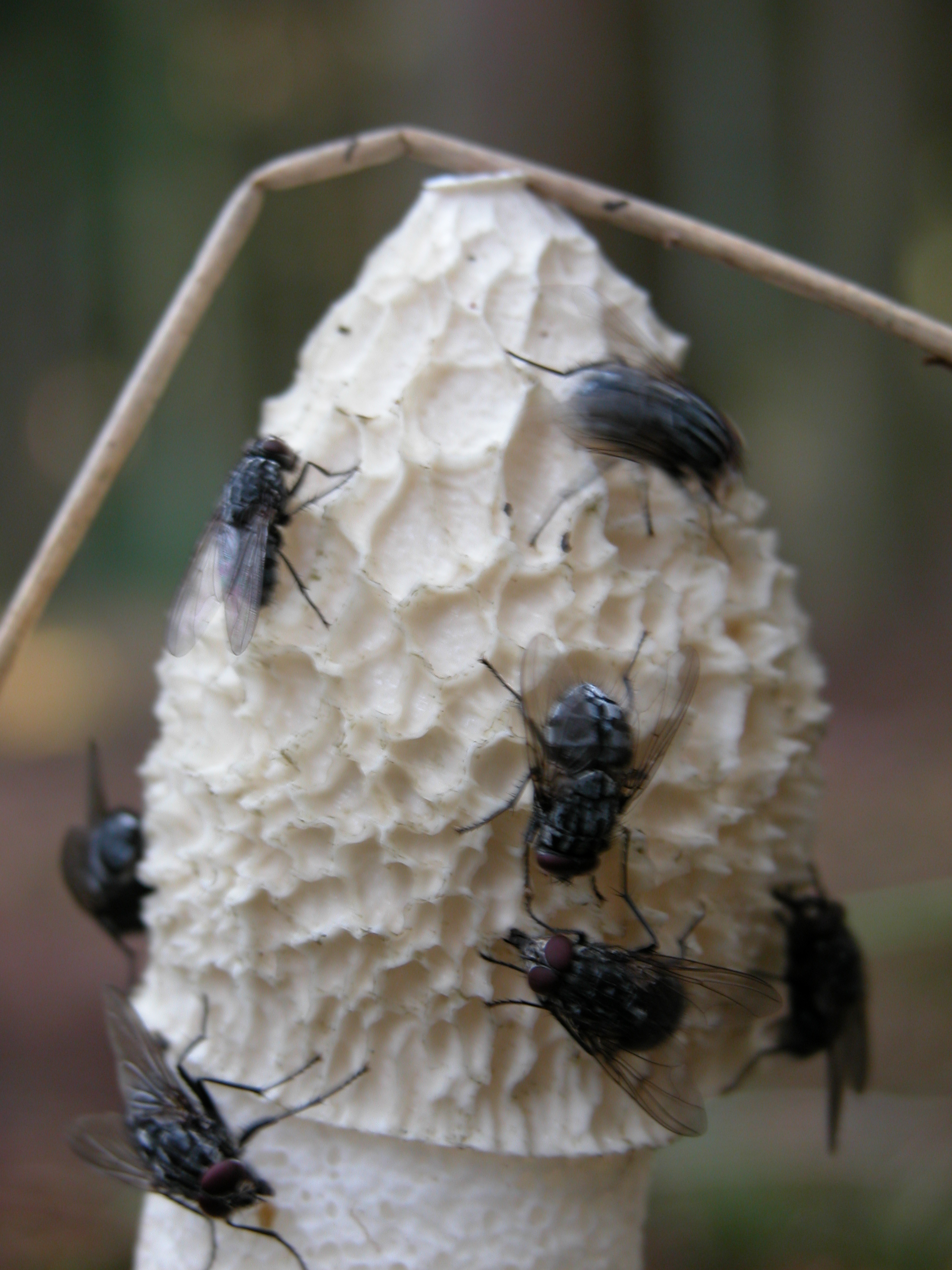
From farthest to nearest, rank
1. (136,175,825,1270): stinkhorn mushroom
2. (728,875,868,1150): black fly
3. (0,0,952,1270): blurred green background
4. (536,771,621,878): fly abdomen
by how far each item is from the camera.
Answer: (0,0,952,1270): blurred green background < (728,875,868,1150): black fly < (136,175,825,1270): stinkhorn mushroom < (536,771,621,878): fly abdomen

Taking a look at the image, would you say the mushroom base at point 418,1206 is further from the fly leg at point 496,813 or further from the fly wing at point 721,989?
the fly leg at point 496,813

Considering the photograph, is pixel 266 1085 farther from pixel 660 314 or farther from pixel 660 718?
pixel 660 314

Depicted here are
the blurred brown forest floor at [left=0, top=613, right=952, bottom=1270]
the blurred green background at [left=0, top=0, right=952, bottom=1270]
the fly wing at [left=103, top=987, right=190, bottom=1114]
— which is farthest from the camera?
the blurred green background at [left=0, top=0, right=952, bottom=1270]

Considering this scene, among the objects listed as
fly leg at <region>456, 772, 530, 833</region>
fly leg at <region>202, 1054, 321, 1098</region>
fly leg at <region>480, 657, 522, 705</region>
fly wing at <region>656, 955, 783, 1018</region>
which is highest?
fly leg at <region>480, 657, 522, 705</region>

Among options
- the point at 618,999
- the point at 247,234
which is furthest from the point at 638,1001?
the point at 247,234

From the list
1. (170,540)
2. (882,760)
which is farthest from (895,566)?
(170,540)

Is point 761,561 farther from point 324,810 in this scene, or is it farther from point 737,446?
point 324,810

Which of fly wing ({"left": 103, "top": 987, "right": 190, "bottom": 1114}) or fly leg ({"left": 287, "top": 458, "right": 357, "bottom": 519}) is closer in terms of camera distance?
fly leg ({"left": 287, "top": 458, "right": 357, "bottom": 519})

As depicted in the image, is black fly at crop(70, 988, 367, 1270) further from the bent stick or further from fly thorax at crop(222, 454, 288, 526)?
fly thorax at crop(222, 454, 288, 526)

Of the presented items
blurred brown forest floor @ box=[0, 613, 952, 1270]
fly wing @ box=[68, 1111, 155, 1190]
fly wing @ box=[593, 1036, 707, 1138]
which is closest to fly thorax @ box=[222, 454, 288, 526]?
fly wing @ box=[593, 1036, 707, 1138]
